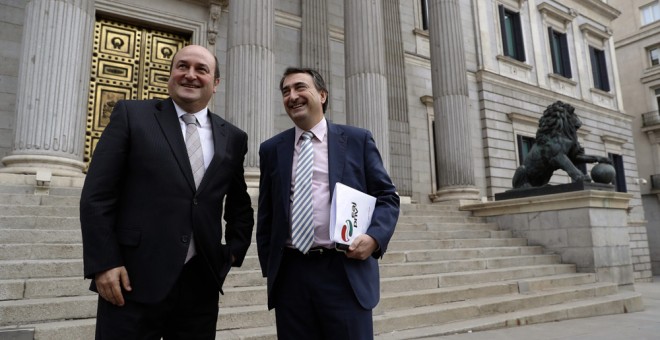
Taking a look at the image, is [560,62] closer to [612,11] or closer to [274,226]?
[612,11]

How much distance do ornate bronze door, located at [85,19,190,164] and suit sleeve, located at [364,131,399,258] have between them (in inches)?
382

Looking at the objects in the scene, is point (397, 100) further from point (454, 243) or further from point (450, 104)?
point (454, 243)

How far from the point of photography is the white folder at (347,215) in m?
2.11

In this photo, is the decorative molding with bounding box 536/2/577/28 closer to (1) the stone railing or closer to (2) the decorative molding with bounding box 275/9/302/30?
(1) the stone railing

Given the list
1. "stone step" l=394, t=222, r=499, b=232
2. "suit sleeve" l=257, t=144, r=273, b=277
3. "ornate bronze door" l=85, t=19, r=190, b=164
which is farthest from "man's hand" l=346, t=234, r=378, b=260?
"ornate bronze door" l=85, t=19, r=190, b=164

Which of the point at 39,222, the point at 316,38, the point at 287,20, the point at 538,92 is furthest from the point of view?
the point at 538,92

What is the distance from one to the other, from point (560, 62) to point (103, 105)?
2032 cm

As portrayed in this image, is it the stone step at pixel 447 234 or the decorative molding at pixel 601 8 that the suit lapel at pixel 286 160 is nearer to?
the stone step at pixel 447 234

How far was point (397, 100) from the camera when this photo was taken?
15883 millimetres

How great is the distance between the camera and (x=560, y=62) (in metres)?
21.3

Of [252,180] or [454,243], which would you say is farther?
[454,243]

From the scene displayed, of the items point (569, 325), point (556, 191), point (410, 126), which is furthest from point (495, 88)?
point (569, 325)

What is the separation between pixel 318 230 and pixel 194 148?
2.52 feet

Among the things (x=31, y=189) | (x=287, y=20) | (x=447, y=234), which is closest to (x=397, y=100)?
(x=287, y=20)
